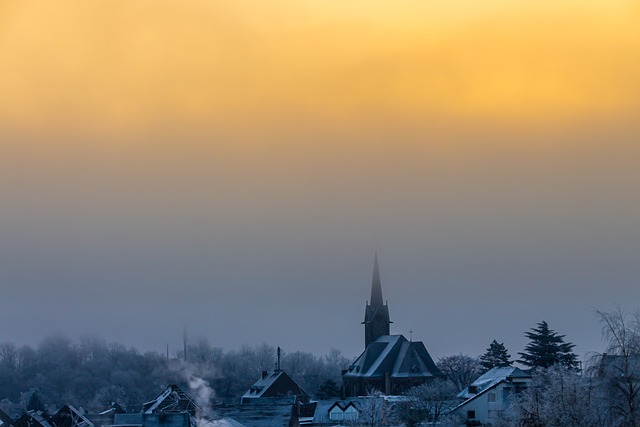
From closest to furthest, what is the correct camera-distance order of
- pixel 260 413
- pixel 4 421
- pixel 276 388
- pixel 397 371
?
pixel 260 413 → pixel 4 421 → pixel 276 388 → pixel 397 371

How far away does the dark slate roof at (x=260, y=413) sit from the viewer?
115 meters

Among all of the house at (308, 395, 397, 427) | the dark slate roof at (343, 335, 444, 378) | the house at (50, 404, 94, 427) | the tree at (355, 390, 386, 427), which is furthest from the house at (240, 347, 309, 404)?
the house at (50, 404, 94, 427)

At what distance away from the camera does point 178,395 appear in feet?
409

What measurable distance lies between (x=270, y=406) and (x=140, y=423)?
20.8 meters

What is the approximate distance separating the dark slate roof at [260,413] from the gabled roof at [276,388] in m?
48.0

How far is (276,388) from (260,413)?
56.0 meters

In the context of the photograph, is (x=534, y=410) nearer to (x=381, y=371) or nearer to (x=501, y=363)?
(x=501, y=363)

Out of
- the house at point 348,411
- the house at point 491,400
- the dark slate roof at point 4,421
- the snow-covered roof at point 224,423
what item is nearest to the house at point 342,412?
the house at point 348,411

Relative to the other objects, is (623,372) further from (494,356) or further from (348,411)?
(494,356)

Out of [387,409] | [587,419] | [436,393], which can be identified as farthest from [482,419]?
[587,419]

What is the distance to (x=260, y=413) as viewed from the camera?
118m

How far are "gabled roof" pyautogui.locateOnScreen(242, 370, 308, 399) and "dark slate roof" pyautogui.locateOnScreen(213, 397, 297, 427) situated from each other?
157 feet

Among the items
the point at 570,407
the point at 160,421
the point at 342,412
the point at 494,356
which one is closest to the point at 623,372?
the point at 570,407

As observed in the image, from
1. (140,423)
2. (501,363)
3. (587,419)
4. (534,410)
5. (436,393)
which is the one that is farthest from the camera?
(501,363)
